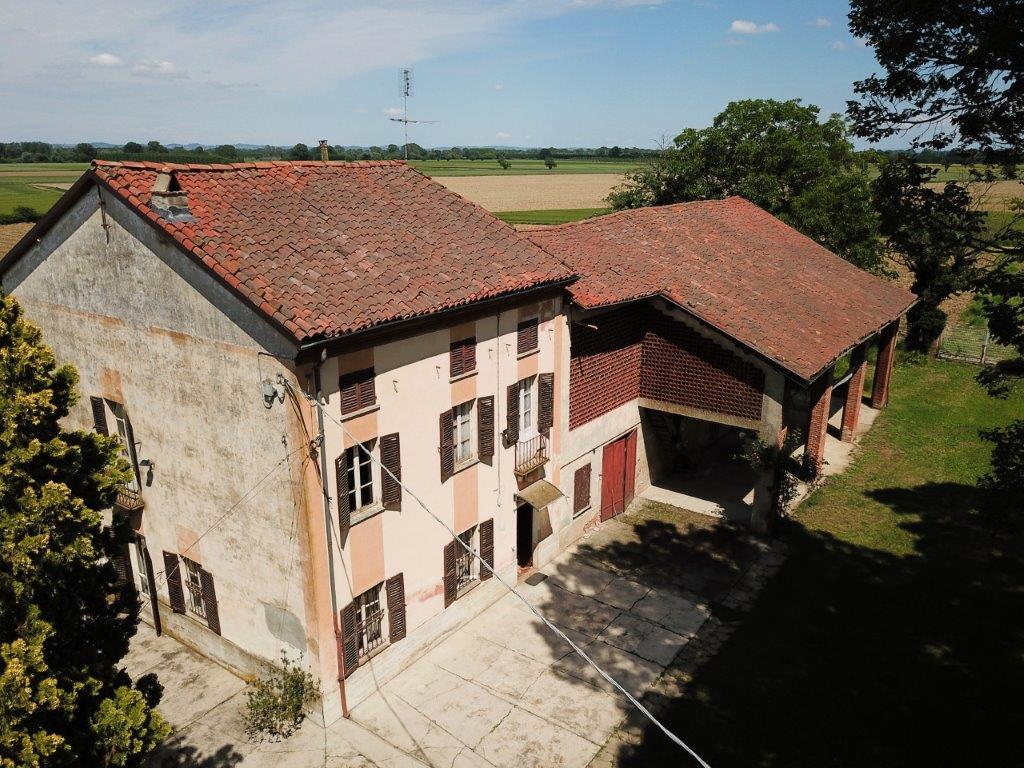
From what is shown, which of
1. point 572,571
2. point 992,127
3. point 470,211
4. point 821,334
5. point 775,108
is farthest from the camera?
point 775,108

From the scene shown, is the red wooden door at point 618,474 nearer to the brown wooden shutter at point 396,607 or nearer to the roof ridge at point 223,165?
the brown wooden shutter at point 396,607

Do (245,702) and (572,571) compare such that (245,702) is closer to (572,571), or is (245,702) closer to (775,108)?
(572,571)

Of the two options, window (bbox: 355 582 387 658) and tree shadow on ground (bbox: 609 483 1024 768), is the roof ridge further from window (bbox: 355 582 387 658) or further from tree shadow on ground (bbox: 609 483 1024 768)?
tree shadow on ground (bbox: 609 483 1024 768)

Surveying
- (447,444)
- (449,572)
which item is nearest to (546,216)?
(447,444)

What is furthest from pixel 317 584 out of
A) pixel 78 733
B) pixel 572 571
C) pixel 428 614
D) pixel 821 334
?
pixel 821 334

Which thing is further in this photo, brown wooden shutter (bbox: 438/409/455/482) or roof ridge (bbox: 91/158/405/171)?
brown wooden shutter (bbox: 438/409/455/482)

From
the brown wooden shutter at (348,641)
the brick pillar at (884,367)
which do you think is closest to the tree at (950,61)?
the brown wooden shutter at (348,641)

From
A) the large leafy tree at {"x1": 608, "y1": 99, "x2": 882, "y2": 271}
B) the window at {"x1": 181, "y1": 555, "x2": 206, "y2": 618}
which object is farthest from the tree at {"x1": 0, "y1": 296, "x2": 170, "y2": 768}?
the large leafy tree at {"x1": 608, "y1": 99, "x2": 882, "y2": 271}

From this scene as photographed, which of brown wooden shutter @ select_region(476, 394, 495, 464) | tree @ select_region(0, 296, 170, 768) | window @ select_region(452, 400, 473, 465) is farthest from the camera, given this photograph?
brown wooden shutter @ select_region(476, 394, 495, 464)
